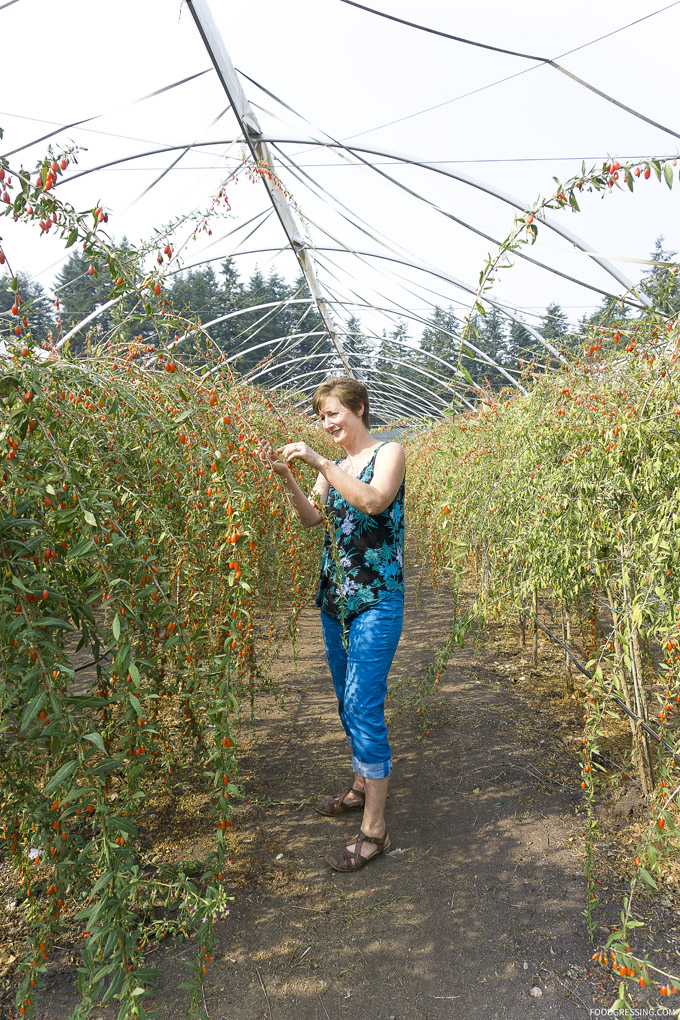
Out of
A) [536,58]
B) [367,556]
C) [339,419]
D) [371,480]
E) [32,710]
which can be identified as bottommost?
[32,710]

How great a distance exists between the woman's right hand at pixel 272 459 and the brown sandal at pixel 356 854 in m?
1.21

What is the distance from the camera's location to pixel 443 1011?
1479 mm

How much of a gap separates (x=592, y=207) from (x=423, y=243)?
1.55 meters

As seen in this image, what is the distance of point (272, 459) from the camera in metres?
1.66

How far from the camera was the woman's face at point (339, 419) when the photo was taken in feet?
6.46

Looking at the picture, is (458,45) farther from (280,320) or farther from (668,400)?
(280,320)

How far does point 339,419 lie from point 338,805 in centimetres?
139

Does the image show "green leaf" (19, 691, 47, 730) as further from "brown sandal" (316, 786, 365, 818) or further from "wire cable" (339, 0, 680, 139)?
"wire cable" (339, 0, 680, 139)

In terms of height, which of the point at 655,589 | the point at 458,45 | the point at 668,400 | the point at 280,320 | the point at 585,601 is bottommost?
the point at 585,601

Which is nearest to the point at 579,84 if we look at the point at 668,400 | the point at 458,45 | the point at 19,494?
the point at 458,45

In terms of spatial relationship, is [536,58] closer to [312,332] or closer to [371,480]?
[371,480]

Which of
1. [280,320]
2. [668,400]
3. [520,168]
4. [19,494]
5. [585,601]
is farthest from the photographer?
[280,320]

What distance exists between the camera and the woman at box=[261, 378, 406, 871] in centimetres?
186

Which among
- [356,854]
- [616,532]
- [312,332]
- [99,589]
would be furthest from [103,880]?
Result: [312,332]
